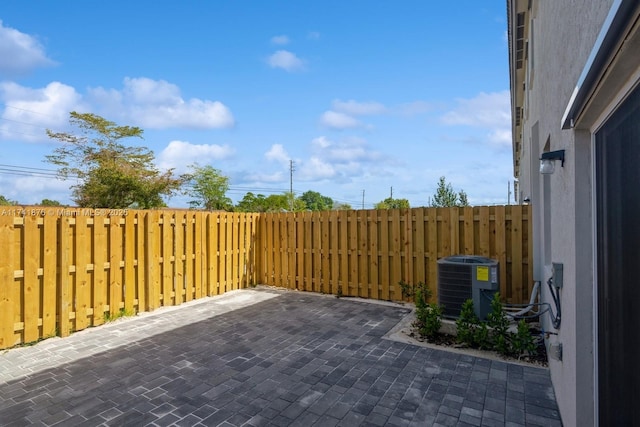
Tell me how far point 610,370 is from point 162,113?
32.8 m

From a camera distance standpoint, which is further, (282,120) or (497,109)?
(282,120)

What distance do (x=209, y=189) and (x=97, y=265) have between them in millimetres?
28548

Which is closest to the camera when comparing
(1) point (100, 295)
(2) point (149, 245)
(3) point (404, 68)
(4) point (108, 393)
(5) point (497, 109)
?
(4) point (108, 393)

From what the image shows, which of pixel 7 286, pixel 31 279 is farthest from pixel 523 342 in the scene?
pixel 7 286

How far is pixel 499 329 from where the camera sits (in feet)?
13.9

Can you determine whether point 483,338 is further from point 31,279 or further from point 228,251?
point 31,279

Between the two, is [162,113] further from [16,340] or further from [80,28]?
[16,340]

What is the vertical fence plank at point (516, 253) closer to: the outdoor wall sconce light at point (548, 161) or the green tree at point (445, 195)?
the outdoor wall sconce light at point (548, 161)

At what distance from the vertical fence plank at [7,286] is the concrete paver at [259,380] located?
27 cm

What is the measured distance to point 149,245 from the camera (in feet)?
20.2

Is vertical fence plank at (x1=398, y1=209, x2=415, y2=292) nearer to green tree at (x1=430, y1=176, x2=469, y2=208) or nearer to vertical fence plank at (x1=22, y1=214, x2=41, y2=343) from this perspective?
vertical fence plank at (x1=22, y1=214, x2=41, y2=343)

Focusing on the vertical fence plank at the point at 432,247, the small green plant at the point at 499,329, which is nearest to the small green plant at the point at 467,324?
the small green plant at the point at 499,329

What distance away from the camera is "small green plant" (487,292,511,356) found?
13.6 ft

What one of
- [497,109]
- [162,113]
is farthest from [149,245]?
[162,113]
